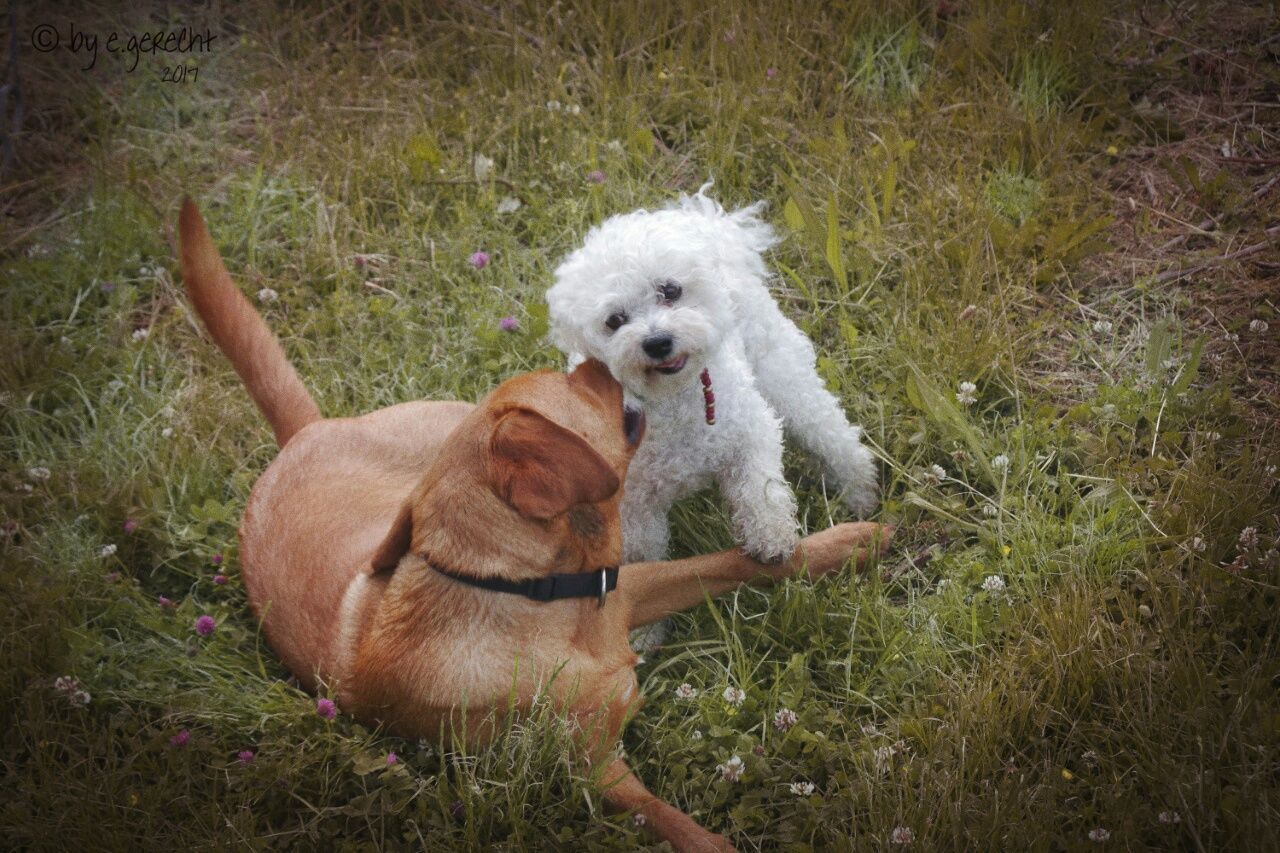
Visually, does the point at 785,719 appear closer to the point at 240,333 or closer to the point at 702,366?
the point at 702,366

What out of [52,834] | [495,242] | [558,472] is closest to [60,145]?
[495,242]

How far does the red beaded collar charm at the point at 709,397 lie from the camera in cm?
289

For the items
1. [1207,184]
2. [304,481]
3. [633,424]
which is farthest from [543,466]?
[1207,184]

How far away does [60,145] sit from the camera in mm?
4719

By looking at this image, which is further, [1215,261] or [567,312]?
[1215,261]

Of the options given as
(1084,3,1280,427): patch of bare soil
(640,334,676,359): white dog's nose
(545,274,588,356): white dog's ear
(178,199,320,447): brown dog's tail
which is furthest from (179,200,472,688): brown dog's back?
(1084,3,1280,427): patch of bare soil

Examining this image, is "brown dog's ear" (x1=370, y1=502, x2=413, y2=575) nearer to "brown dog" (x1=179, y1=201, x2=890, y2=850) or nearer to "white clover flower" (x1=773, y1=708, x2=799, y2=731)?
"brown dog" (x1=179, y1=201, x2=890, y2=850)

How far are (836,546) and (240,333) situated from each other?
184cm

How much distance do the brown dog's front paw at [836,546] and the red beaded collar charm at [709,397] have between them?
46 cm

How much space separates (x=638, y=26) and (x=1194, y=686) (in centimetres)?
341

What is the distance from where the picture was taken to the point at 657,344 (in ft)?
8.67

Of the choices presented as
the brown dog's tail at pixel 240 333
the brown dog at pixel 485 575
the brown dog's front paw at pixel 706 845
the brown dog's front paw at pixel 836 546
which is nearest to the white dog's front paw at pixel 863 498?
the brown dog's front paw at pixel 836 546

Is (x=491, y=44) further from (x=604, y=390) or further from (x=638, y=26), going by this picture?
(x=604, y=390)

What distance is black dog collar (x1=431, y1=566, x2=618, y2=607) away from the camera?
238 centimetres
